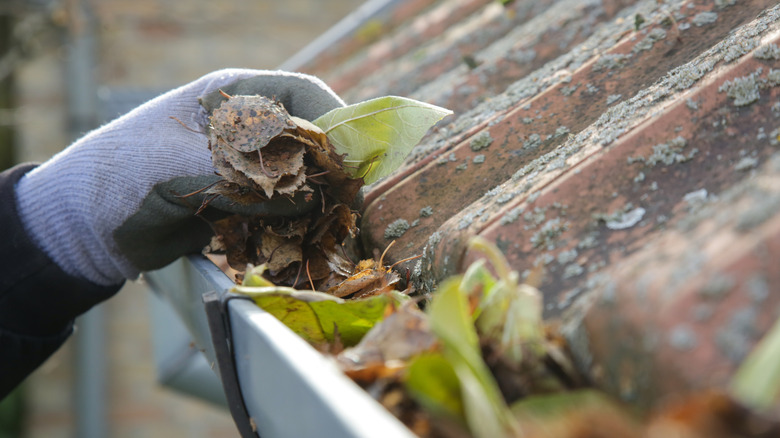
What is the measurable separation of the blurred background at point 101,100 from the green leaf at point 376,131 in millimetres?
3754

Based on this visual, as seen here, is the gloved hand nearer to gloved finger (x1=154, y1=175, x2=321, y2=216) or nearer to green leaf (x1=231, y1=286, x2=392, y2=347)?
gloved finger (x1=154, y1=175, x2=321, y2=216)

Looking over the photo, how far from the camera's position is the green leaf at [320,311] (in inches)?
32.2

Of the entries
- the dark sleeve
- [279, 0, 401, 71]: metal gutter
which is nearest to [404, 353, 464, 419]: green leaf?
the dark sleeve

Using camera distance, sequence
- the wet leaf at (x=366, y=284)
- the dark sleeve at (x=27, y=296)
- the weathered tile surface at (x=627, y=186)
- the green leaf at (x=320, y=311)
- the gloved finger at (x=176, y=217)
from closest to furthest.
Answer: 1. the weathered tile surface at (x=627, y=186)
2. the green leaf at (x=320, y=311)
3. the wet leaf at (x=366, y=284)
4. the gloved finger at (x=176, y=217)
5. the dark sleeve at (x=27, y=296)

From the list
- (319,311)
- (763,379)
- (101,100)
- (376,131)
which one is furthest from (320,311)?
(101,100)

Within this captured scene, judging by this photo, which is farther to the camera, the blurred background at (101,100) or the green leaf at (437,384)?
the blurred background at (101,100)

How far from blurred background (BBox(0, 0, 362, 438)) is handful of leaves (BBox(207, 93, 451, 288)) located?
3.72m

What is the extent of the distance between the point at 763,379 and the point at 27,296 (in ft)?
4.72

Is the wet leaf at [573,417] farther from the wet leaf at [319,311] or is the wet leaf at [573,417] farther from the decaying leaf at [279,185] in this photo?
the decaying leaf at [279,185]

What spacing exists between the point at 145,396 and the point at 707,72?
4.83 m

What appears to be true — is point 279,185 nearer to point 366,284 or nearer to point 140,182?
point 366,284

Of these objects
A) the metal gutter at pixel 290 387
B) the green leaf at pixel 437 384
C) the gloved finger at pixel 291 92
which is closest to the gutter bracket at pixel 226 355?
the metal gutter at pixel 290 387

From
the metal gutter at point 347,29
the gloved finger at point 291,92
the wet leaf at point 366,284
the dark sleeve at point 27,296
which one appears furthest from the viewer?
the metal gutter at point 347,29

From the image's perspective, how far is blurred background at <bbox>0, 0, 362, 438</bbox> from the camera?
15.6 feet
